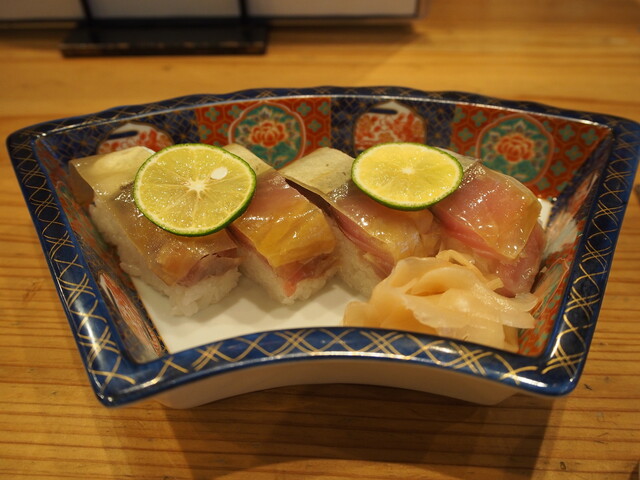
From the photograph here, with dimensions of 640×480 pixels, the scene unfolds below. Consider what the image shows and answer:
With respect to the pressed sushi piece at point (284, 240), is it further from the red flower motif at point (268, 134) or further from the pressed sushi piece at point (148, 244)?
the red flower motif at point (268, 134)

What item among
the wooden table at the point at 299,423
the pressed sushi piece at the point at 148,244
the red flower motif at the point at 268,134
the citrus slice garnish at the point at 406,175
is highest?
the citrus slice garnish at the point at 406,175

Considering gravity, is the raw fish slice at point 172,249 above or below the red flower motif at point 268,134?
below

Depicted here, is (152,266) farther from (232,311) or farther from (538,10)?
(538,10)

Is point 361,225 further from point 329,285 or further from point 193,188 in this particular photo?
point 193,188

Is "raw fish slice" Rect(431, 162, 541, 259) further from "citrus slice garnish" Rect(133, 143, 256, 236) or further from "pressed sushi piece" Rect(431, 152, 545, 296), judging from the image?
"citrus slice garnish" Rect(133, 143, 256, 236)

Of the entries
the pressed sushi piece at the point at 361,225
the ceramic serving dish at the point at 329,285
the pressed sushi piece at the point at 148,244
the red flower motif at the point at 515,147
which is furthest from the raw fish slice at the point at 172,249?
the red flower motif at the point at 515,147

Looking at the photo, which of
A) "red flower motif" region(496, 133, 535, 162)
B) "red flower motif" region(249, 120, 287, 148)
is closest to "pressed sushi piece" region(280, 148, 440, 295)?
"red flower motif" region(249, 120, 287, 148)
